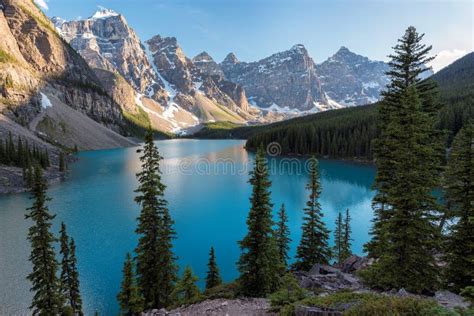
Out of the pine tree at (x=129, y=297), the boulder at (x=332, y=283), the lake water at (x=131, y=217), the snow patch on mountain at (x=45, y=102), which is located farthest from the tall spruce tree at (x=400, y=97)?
the snow patch on mountain at (x=45, y=102)

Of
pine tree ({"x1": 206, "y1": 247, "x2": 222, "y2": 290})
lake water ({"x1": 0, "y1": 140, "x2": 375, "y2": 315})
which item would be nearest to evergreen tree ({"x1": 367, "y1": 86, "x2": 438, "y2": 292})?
pine tree ({"x1": 206, "y1": 247, "x2": 222, "y2": 290})

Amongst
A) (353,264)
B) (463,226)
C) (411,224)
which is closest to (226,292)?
(353,264)

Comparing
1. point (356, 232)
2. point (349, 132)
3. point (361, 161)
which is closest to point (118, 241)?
point (356, 232)

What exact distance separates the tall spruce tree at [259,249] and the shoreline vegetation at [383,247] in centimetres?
6

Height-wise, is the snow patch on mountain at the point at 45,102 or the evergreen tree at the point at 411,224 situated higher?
the snow patch on mountain at the point at 45,102

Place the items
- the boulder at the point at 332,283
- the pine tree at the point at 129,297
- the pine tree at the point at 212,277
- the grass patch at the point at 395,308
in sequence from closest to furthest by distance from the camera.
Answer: the grass patch at the point at 395,308
the boulder at the point at 332,283
the pine tree at the point at 129,297
the pine tree at the point at 212,277

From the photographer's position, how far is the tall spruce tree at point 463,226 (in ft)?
43.0

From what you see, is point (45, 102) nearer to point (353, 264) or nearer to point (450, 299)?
point (353, 264)

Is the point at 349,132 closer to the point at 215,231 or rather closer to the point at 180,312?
the point at 215,231

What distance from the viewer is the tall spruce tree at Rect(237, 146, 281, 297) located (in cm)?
1780

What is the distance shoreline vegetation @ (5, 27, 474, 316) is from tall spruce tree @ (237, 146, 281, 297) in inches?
2.4

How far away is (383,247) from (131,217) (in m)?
38.4

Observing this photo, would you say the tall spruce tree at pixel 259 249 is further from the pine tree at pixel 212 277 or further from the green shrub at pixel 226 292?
the pine tree at pixel 212 277

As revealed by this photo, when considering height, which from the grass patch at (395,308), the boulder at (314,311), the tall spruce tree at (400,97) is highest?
the tall spruce tree at (400,97)
